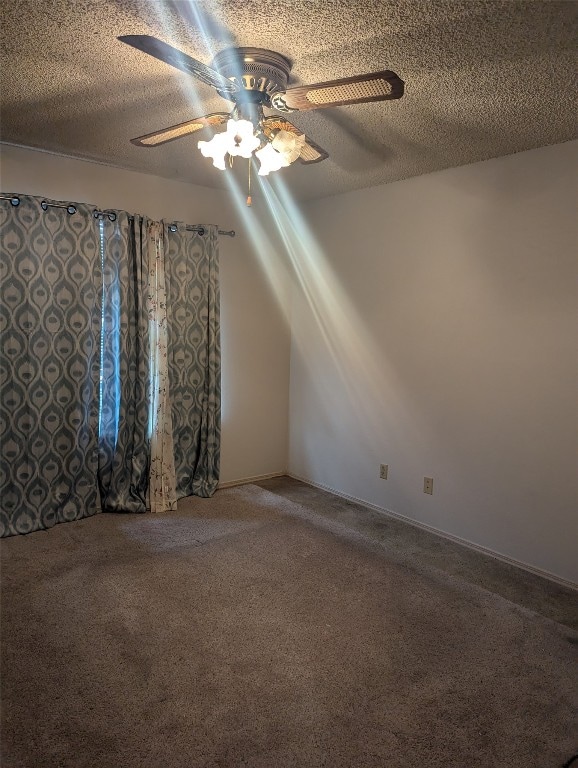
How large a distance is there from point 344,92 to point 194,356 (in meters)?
2.49

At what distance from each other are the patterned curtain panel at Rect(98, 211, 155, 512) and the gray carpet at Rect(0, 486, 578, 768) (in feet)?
1.74

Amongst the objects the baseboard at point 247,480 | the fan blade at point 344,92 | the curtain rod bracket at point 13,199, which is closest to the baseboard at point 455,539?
the baseboard at point 247,480

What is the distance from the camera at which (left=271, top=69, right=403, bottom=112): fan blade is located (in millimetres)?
1591

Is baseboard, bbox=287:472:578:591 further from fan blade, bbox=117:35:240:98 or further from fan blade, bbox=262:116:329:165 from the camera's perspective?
fan blade, bbox=117:35:240:98

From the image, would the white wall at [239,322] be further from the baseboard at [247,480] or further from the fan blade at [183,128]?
the fan blade at [183,128]

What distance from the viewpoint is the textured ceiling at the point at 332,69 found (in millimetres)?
1677

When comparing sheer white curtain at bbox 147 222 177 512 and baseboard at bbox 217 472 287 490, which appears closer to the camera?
sheer white curtain at bbox 147 222 177 512

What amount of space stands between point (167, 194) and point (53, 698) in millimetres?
3115

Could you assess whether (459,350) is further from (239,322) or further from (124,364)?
(124,364)

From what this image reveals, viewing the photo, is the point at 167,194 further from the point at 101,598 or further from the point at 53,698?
the point at 53,698

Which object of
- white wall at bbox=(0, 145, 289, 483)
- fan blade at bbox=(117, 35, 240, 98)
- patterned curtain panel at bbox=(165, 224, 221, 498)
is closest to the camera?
fan blade at bbox=(117, 35, 240, 98)

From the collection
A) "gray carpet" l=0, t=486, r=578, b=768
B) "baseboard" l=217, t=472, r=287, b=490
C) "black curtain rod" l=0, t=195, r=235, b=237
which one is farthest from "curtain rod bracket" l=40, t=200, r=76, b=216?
"baseboard" l=217, t=472, r=287, b=490

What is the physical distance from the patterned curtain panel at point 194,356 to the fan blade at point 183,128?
1.57m

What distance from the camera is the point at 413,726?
70.8 inches
